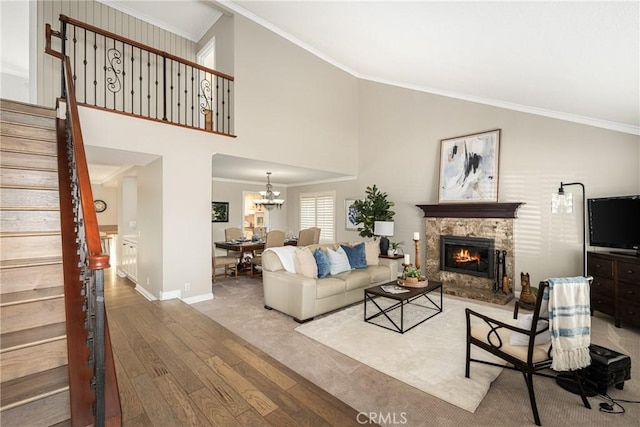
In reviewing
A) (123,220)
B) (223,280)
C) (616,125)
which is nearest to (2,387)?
(223,280)

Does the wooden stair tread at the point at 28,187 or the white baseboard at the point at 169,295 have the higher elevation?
the wooden stair tread at the point at 28,187

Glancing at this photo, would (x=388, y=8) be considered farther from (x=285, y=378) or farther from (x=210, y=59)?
(x=210, y=59)

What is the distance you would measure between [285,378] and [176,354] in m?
1.08

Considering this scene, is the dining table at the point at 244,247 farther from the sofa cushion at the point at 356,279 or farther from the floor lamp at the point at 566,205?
the floor lamp at the point at 566,205

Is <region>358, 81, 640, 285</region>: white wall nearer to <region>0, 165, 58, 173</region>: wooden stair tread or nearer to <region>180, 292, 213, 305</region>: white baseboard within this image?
<region>180, 292, 213, 305</region>: white baseboard

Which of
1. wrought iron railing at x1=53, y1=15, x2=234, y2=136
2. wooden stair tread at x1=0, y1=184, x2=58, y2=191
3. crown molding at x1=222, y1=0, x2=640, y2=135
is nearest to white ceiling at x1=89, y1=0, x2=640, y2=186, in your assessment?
crown molding at x1=222, y1=0, x2=640, y2=135

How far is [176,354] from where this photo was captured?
260cm

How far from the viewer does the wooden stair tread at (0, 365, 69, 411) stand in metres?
1.49

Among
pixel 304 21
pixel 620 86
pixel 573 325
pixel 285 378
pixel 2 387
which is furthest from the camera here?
pixel 304 21

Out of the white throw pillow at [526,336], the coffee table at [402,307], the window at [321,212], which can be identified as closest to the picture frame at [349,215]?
the window at [321,212]

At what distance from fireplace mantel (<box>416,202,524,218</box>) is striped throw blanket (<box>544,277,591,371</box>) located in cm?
332

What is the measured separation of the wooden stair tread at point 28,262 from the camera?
2.05 meters

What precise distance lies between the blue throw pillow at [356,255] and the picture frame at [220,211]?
4182 millimetres

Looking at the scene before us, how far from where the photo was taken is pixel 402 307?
3463 mm
